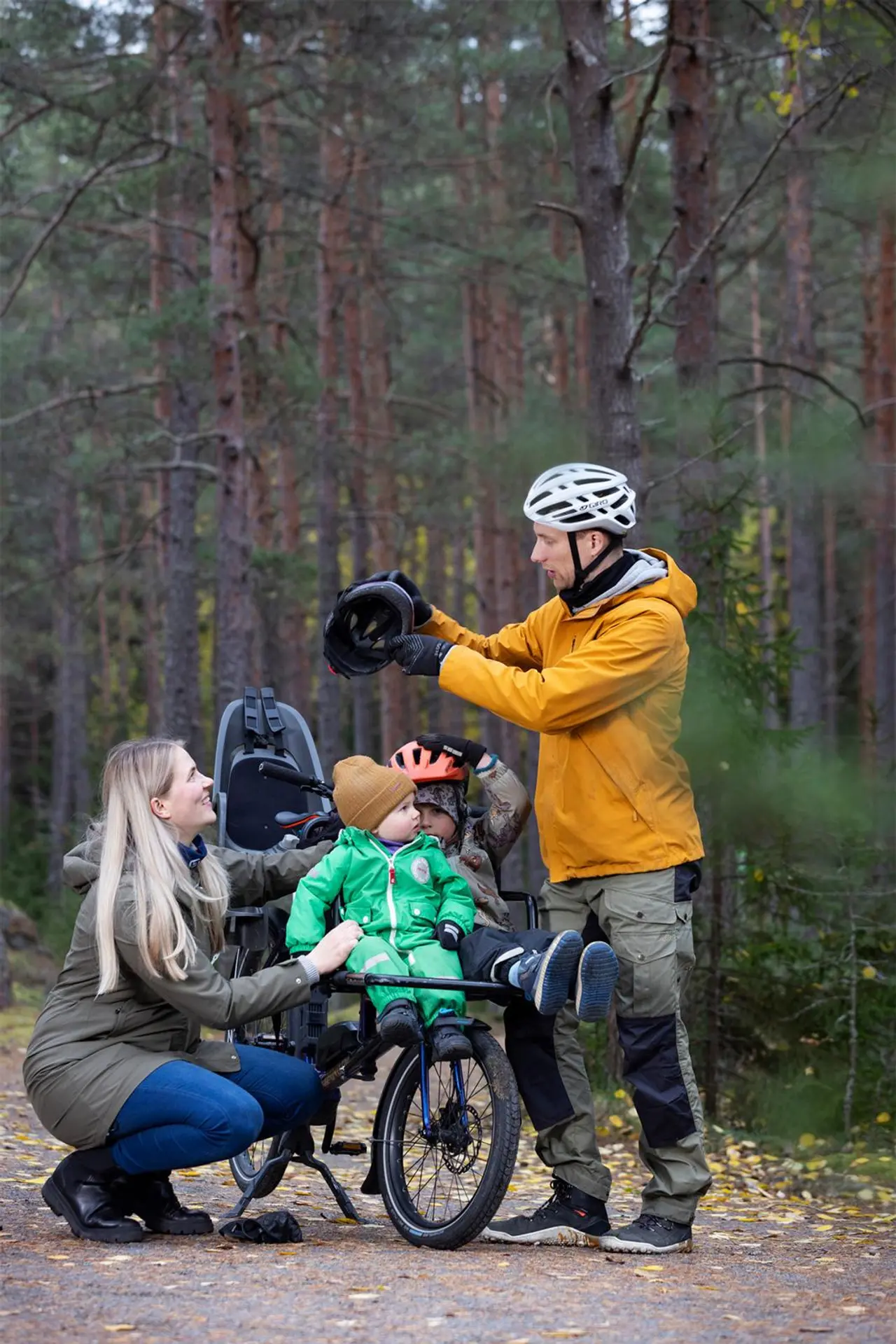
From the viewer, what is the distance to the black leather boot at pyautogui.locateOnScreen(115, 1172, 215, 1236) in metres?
4.77

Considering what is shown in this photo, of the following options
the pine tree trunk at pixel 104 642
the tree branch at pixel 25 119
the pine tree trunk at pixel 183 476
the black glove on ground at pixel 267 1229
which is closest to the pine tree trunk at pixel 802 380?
the pine tree trunk at pixel 183 476

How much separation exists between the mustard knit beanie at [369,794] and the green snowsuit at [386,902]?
0.17 feet

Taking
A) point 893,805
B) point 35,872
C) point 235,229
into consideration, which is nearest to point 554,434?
point 893,805

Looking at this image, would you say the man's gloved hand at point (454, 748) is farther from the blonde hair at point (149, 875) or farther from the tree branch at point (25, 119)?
the tree branch at point (25, 119)

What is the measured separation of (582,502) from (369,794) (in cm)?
108

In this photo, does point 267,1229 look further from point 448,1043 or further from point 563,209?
point 563,209

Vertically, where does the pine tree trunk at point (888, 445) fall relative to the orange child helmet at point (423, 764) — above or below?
above

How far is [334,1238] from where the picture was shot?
16.0 ft

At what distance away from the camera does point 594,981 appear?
14.8ft

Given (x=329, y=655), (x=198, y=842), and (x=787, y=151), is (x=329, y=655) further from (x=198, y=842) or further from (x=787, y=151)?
(x=787, y=151)

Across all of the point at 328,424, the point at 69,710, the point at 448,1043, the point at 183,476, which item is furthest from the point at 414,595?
the point at 69,710

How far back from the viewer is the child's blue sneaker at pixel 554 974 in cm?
448

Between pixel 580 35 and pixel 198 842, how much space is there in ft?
17.0

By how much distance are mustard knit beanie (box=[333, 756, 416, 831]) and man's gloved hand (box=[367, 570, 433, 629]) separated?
0.60 meters
